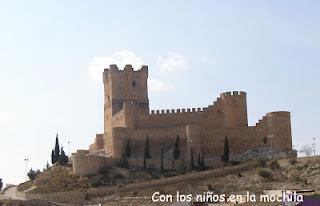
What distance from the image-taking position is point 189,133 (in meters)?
63.3

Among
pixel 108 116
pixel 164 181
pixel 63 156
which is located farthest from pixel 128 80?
pixel 164 181

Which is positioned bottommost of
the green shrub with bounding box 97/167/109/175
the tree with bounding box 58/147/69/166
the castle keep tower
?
the green shrub with bounding box 97/167/109/175

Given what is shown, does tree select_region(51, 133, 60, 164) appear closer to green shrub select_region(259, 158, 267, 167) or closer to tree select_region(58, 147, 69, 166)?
tree select_region(58, 147, 69, 166)

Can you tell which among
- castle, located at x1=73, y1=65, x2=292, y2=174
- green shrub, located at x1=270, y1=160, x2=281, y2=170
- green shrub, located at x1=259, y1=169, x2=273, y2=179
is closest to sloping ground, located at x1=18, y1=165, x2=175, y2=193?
castle, located at x1=73, y1=65, x2=292, y2=174

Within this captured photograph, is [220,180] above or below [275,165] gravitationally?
below

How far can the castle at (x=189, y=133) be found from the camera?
6303 cm

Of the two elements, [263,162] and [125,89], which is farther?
[125,89]

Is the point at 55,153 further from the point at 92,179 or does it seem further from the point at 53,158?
the point at 92,179

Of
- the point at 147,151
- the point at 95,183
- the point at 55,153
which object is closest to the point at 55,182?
the point at 95,183

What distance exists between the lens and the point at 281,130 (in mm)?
63156

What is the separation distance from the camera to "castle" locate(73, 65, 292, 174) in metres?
63.0

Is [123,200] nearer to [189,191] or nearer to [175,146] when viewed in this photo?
[189,191]

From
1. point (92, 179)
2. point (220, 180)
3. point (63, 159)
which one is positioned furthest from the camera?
point (63, 159)

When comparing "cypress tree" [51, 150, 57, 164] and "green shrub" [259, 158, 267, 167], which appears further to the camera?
"cypress tree" [51, 150, 57, 164]
